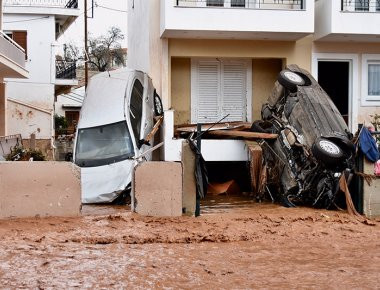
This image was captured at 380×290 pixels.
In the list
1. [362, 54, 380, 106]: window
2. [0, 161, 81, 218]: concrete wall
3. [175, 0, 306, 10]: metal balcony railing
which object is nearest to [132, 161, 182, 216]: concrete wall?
[0, 161, 81, 218]: concrete wall

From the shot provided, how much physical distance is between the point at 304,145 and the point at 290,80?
2607 millimetres

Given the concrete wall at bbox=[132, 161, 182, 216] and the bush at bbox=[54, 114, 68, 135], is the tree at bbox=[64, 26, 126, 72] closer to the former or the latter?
the bush at bbox=[54, 114, 68, 135]

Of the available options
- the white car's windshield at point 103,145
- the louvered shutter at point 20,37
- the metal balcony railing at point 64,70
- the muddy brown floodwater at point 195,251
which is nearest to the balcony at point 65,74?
the metal balcony railing at point 64,70

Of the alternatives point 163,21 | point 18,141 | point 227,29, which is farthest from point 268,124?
point 18,141

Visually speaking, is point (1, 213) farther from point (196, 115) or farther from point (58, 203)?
point (196, 115)

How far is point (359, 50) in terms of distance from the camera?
20.1 m

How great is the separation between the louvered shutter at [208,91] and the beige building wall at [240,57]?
0.36 meters

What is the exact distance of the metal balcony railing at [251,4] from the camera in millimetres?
19000

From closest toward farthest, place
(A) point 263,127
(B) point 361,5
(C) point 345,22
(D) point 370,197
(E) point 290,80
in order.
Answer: (D) point 370,197 < (E) point 290,80 < (A) point 263,127 < (C) point 345,22 < (B) point 361,5

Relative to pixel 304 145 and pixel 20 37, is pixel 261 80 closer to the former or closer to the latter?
pixel 304 145

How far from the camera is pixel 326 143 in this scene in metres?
14.2

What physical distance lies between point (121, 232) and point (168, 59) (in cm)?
922

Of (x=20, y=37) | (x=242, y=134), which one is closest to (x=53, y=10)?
(x=20, y=37)

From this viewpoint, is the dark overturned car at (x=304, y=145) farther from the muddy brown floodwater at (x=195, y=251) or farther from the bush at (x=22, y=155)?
the bush at (x=22, y=155)
